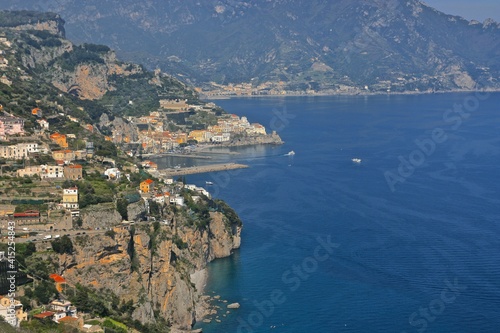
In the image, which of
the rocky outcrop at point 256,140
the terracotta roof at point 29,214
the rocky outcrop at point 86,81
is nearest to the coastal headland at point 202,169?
the rocky outcrop at point 256,140

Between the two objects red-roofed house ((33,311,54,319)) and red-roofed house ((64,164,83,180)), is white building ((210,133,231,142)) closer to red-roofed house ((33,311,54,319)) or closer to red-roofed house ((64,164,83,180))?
red-roofed house ((64,164,83,180))

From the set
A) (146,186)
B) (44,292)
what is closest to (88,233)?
(44,292)

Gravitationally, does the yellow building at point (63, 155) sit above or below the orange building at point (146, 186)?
above

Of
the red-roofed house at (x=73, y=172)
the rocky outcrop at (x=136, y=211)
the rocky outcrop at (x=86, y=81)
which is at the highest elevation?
the rocky outcrop at (x=86, y=81)

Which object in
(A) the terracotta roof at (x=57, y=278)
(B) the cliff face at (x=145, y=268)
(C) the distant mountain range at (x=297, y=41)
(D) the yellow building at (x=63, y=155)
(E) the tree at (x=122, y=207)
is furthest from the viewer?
(C) the distant mountain range at (x=297, y=41)

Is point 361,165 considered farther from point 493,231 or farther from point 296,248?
point 296,248

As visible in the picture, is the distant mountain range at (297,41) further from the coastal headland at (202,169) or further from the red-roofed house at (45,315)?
the red-roofed house at (45,315)

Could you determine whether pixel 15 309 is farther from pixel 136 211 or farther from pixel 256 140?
pixel 256 140

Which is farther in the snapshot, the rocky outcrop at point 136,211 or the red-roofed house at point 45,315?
the rocky outcrop at point 136,211
